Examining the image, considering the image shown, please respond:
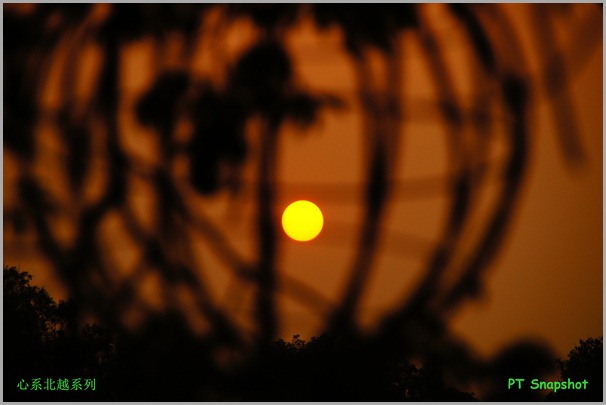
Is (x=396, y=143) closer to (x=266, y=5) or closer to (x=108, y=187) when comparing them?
(x=266, y=5)

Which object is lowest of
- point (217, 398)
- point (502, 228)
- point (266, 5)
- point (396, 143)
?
point (217, 398)

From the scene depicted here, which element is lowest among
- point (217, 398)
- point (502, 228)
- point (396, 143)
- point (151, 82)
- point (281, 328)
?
point (217, 398)

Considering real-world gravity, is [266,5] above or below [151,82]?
above

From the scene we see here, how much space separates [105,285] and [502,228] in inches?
104

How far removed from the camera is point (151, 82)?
7078 mm

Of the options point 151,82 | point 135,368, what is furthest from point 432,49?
point 135,368

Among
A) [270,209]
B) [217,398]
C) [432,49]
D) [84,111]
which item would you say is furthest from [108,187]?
[432,49]

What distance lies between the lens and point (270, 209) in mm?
6953

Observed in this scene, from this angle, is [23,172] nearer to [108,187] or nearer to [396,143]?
[108,187]

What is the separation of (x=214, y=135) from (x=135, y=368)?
1.59 meters

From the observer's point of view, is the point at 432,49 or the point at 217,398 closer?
the point at 217,398

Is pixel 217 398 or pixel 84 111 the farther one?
pixel 84 111

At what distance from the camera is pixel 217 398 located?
670 centimetres

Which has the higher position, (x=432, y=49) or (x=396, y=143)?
(x=432, y=49)
